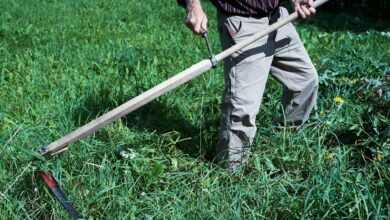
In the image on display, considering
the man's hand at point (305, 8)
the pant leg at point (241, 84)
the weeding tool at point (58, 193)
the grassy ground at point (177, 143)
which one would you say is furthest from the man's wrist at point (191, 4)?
the weeding tool at point (58, 193)

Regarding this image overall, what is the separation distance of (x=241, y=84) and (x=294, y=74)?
47cm

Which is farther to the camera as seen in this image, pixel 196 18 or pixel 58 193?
pixel 196 18

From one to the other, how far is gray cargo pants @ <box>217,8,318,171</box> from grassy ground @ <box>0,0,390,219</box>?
0.14 meters

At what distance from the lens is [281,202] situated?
2764 millimetres

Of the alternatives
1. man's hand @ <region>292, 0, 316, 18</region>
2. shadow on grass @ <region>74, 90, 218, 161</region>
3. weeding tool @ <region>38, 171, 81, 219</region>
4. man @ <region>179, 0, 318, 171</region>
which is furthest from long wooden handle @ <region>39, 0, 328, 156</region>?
shadow on grass @ <region>74, 90, 218, 161</region>

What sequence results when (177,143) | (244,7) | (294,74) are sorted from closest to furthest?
(244,7) → (294,74) → (177,143)

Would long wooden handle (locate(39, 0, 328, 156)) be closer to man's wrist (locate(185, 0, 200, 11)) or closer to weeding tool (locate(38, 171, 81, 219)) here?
weeding tool (locate(38, 171, 81, 219))

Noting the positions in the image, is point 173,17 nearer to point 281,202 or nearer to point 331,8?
point 331,8

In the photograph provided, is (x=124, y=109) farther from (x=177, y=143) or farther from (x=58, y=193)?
(x=177, y=143)

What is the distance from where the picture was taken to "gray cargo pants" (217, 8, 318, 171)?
3.20 m

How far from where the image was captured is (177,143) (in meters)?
3.72

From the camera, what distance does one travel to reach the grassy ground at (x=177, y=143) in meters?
2.81

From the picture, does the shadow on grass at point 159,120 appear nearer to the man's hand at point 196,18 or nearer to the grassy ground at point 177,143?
the grassy ground at point 177,143

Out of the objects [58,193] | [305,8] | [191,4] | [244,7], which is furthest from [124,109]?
[305,8]
